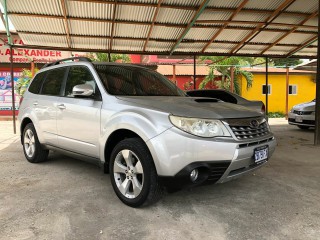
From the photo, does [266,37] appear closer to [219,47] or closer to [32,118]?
[219,47]

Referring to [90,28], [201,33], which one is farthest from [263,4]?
[90,28]

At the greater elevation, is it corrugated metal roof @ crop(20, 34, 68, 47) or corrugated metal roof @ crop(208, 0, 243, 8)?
corrugated metal roof @ crop(208, 0, 243, 8)

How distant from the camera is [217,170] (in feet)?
10.1

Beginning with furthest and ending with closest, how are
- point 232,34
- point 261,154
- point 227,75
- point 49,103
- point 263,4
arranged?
point 227,75
point 232,34
point 263,4
point 49,103
point 261,154

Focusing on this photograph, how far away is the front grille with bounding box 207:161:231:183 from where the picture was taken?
304 cm

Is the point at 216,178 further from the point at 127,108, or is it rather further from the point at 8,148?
the point at 8,148

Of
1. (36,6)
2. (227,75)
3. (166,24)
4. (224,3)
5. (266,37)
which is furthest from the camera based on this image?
(227,75)

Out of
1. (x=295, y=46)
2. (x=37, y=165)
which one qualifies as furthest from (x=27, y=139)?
(x=295, y=46)

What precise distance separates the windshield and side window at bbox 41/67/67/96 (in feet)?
2.84

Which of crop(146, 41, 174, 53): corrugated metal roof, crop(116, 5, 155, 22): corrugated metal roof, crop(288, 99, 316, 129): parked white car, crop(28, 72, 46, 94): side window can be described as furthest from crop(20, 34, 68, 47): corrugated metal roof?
crop(288, 99, 316, 129): parked white car

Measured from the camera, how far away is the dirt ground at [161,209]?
2869 mm

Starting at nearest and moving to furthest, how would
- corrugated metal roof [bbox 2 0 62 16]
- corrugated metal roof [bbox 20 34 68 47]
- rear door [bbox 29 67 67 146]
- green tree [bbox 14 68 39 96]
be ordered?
rear door [bbox 29 67 67 146], corrugated metal roof [bbox 2 0 62 16], corrugated metal roof [bbox 20 34 68 47], green tree [bbox 14 68 39 96]

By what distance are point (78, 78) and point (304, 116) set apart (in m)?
8.16

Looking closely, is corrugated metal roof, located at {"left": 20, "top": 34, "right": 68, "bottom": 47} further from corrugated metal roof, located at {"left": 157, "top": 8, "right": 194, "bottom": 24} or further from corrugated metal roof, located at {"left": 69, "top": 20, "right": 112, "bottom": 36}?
corrugated metal roof, located at {"left": 157, "top": 8, "right": 194, "bottom": 24}
